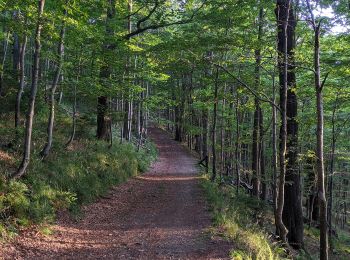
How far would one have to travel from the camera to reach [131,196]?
12.2 metres

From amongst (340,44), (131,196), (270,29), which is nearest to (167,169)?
(131,196)

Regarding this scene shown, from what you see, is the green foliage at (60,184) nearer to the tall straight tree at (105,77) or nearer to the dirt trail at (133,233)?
the dirt trail at (133,233)

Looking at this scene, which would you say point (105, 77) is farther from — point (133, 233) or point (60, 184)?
point (133, 233)

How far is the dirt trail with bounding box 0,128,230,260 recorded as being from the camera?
250 inches

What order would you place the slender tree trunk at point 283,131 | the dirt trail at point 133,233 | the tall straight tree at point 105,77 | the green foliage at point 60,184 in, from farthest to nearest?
the tall straight tree at point 105,77 → the slender tree trunk at point 283,131 → the green foliage at point 60,184 → the dirt trail at point 133,233

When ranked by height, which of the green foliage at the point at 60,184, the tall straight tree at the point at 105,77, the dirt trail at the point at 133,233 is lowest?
the dirt trail at the point at 133,233

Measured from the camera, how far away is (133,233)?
25.7 feet

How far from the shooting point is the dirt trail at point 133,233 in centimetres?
636

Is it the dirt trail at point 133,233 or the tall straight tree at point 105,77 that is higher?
the tall straight tree at point 105,77

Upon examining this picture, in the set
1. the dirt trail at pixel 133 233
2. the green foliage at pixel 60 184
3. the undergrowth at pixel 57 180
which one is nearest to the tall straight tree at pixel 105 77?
the undergrowth at pixel 57 180

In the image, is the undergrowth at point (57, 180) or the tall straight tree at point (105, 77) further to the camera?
the tall straight tree at point (105, 77)

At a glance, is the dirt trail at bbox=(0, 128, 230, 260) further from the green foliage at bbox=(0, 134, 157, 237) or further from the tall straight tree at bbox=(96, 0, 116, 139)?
the tall straight tree at bbox=(96, 0, 116, 139)

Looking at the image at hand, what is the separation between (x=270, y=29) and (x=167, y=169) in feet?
33.4

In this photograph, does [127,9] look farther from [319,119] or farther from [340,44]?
[319,119]
